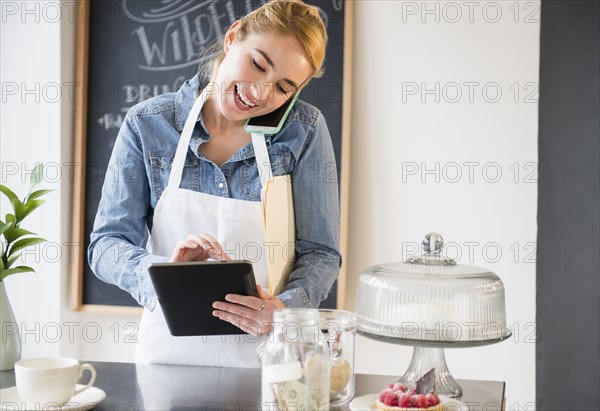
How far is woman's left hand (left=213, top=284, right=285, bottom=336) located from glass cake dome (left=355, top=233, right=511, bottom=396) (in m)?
0.22

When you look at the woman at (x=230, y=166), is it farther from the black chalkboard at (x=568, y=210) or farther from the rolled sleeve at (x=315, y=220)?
the black chalkboard at (x=568, y=210)

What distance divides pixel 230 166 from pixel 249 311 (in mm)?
436

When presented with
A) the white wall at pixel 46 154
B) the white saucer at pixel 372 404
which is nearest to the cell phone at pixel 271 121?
the white saucer at pixel 372 404

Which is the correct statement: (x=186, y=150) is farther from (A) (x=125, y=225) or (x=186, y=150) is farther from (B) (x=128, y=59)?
(B) (x=128, y=59)

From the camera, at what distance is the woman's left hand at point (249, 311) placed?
1.55 m

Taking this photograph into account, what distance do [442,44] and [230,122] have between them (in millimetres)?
1052

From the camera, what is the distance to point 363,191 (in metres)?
2.76

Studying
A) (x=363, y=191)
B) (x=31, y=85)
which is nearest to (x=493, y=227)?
(x=363, y=191)

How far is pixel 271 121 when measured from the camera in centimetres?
190

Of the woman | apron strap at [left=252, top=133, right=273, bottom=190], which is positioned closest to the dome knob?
the woman

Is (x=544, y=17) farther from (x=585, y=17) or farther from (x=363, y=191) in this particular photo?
(x=363, y=191)

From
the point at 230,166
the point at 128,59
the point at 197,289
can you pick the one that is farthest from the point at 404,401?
the point at 128,59

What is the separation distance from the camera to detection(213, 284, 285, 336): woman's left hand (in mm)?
1553

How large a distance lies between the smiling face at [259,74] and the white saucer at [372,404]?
782mm
